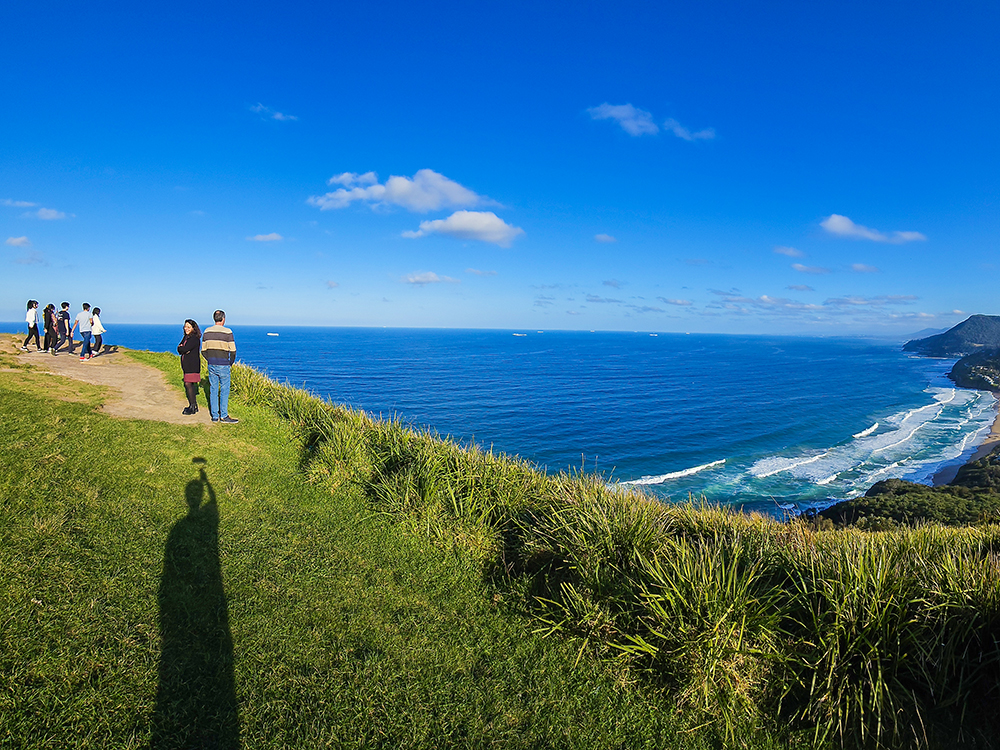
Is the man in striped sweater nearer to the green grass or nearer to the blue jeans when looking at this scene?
the blue jeans

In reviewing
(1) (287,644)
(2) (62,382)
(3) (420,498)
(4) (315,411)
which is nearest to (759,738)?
(1) (287,644)

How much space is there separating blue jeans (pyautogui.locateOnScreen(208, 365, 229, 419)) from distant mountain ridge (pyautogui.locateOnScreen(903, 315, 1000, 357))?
166642 mm

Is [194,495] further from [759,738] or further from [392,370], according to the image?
[392,370]

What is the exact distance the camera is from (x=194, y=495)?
6.87m

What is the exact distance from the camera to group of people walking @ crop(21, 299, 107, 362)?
1577cm

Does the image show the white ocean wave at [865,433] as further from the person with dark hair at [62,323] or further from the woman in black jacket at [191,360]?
the person with dark hair at [62,323]

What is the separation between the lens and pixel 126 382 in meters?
13.0

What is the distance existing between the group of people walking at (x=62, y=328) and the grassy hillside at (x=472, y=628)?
11.6 meters

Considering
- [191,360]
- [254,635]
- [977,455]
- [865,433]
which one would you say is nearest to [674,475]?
[977,455]

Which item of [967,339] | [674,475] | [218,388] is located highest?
[967,339]

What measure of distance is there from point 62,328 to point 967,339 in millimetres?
198868

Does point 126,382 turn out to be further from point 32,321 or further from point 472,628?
point 472,628

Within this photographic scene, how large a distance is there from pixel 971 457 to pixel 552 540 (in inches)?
1523

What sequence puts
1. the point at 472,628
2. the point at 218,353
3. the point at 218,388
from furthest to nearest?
the point at 218,388, the point at 218,353, the point at 472,628
